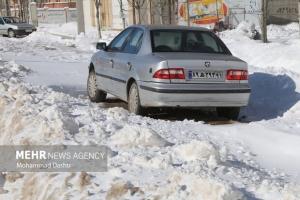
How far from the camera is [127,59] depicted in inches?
360

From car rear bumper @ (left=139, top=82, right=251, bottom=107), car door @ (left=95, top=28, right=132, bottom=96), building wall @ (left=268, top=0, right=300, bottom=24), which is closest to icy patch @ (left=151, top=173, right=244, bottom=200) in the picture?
car rear bumper @ (left=139, top=82, right=251, bottom=107)

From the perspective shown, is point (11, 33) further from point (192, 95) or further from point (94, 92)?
point (192, 95)

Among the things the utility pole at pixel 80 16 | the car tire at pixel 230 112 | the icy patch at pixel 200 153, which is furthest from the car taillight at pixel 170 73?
the utility pole at pixel 80 16

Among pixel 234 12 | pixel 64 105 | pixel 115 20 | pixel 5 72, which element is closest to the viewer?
pixel 64 105

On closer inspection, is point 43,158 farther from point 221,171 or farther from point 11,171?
point 221,171

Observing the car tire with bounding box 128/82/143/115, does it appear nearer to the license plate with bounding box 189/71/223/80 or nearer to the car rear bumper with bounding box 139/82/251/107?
the car rear bumper with bounding box 139/82/251/107

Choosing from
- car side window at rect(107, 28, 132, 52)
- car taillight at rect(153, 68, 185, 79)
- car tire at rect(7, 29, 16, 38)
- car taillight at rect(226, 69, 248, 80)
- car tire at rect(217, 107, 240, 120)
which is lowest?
car tire at rect(7, 29, 16, 38)

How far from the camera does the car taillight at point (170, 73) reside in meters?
8.16

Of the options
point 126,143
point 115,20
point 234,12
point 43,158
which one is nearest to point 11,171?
point 43,158

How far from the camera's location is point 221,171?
5289 millimetres

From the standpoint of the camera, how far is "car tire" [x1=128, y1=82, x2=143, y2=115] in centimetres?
866

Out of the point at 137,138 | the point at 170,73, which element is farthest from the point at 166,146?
the point at 170,73

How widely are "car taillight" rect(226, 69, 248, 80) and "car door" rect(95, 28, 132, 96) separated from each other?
1990 mm

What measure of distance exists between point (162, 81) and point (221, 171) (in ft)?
10.1
